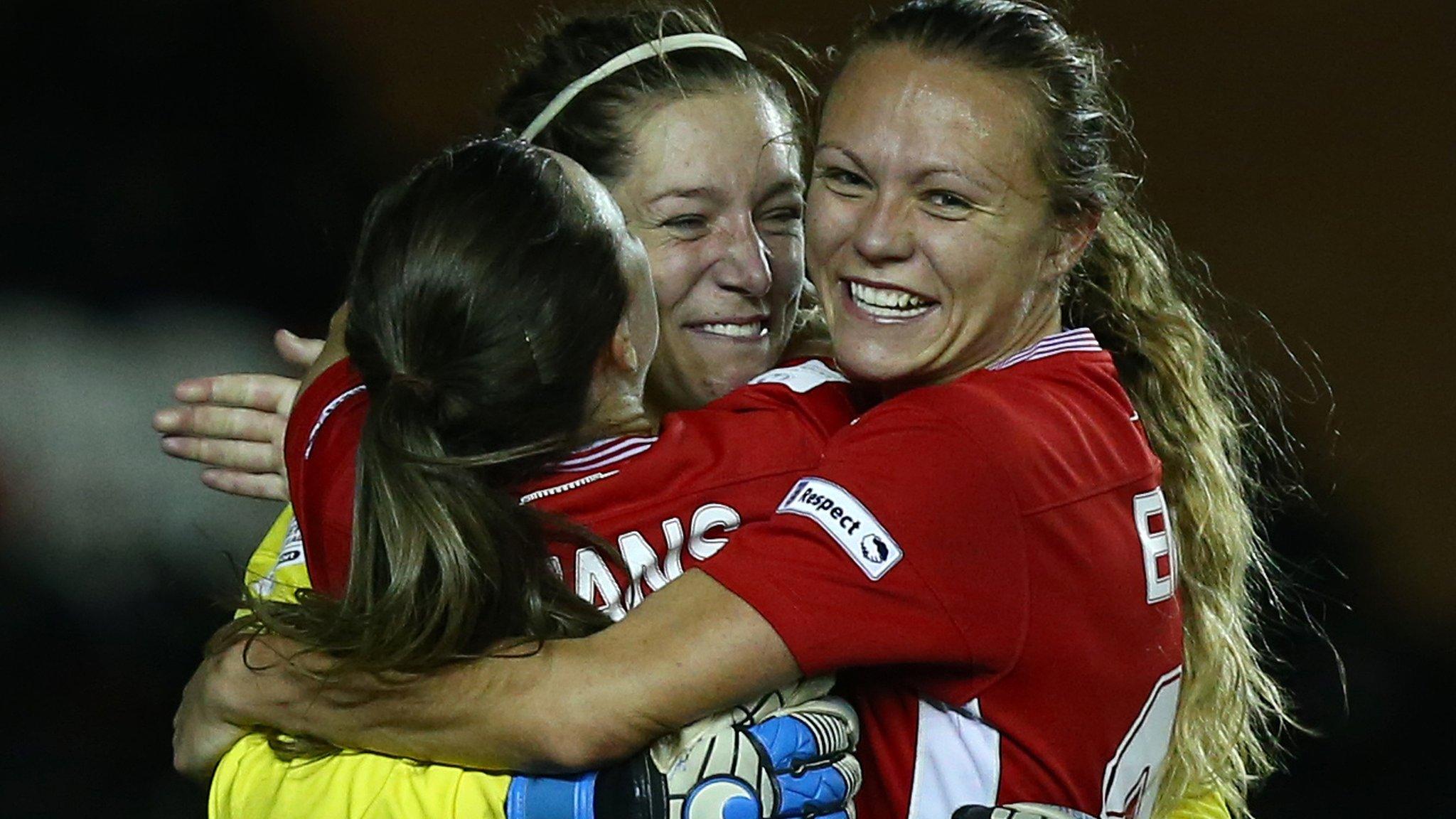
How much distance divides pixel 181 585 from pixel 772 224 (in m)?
1.91

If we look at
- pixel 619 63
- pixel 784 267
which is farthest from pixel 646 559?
pixel 619 63

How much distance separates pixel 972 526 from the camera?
4.27 feet

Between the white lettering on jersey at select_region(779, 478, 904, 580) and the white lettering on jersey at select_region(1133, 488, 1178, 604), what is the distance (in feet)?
0.92

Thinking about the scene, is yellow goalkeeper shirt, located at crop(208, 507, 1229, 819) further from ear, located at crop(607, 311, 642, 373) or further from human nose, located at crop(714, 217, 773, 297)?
human nose, located at crop(714, 217, 773, 297)

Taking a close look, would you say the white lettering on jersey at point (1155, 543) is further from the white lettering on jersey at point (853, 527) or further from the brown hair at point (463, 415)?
the brown hair at point (463, 415)

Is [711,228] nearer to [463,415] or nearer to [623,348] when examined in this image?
[623,348]

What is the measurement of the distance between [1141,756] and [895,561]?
38 cm

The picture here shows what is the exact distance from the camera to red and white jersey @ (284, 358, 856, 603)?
1.43 metres

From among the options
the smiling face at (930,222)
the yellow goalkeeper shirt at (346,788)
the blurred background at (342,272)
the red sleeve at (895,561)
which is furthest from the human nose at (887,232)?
the blurred background at (342,272)

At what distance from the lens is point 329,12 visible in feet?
12.2

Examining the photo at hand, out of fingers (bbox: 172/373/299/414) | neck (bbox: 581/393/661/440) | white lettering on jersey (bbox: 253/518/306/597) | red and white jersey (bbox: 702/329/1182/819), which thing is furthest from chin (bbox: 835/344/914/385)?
fingers (bbox: 172/373/299/414)

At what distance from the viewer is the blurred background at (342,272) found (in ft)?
10.7

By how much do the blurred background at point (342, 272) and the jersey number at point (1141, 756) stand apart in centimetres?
174

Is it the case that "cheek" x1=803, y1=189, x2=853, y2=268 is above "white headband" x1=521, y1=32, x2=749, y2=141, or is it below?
below
